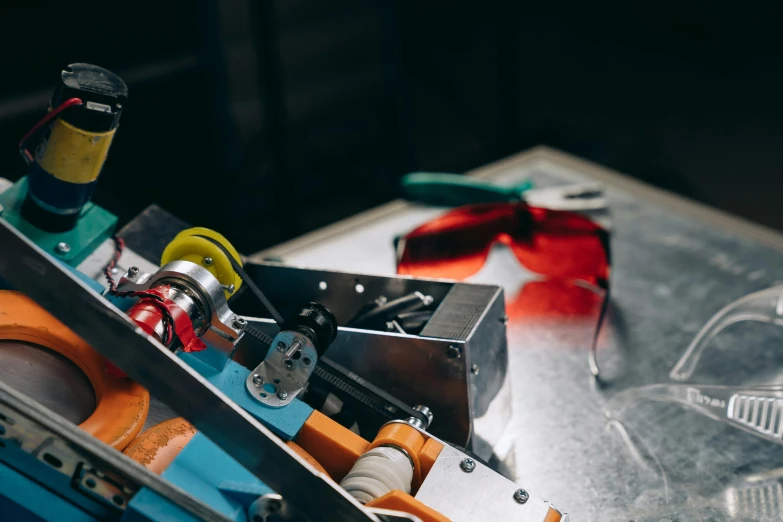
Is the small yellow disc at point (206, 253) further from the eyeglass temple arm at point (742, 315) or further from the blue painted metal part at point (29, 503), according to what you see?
the eyeglass temple arm at point (742, 315)

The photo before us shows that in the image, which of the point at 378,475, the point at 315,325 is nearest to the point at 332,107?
the point at 315,325

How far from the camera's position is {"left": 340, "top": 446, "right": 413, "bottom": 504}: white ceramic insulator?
2.22 feet

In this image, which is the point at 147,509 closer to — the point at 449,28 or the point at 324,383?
the point at 324,383

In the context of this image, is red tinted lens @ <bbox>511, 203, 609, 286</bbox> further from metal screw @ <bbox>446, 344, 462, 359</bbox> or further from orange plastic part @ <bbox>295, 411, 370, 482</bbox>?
orange plastic part @ <bbox>295, 411, 370, 482</bbox>

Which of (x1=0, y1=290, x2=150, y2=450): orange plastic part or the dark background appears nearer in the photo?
(x1=0, y1=290, x2=150, y2=450): orange plastic part

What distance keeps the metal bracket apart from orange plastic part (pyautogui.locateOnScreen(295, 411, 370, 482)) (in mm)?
32

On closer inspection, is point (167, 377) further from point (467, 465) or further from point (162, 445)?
point (467, 465)

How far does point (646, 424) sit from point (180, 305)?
1.77 feet

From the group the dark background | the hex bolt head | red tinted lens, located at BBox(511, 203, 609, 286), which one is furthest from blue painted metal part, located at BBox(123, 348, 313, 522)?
the dark background

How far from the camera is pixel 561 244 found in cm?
120

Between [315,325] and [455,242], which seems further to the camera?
[455,242]

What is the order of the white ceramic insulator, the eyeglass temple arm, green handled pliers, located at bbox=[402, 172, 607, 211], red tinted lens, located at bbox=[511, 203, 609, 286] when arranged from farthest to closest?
green handled pliers, located at bbox=[402, 172, 607, 211] → red tinted lens, located at bbox=[511, 203, 609, 286] → the eyeglass temple arm → the white ceramic insulator

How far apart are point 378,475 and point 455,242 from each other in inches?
21.3

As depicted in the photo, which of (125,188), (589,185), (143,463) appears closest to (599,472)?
(143,463)
